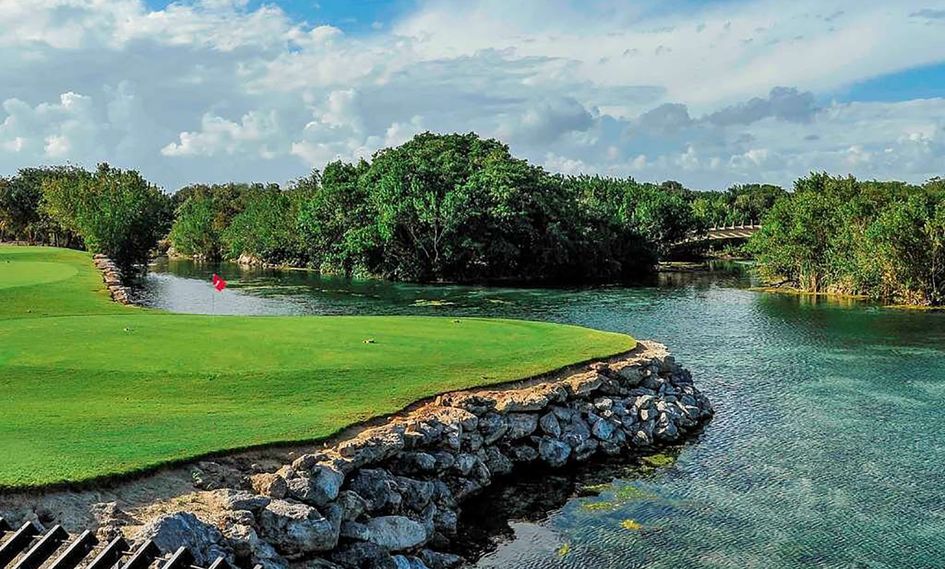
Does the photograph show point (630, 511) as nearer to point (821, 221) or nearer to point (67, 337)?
point (67, 337)

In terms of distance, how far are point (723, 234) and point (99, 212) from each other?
311ft

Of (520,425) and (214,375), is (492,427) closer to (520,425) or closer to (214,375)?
(520,425)

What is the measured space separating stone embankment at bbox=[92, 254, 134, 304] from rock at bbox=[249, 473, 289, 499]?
28.3 metres

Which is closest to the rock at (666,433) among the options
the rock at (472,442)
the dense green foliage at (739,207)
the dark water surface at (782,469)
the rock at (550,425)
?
the dark water surface at (782,469)

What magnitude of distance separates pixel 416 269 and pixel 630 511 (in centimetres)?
5676

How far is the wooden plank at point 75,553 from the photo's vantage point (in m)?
7.84

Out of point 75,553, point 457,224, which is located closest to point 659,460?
point 75,553

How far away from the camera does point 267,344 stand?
75.2 feet

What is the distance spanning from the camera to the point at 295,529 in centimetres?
1224

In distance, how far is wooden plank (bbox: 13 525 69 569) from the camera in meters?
7.87

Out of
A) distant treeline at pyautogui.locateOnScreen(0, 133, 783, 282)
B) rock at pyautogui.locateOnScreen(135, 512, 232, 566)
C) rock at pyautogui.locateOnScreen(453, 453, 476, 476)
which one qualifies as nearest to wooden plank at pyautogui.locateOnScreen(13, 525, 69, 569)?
rock at pyautogui.locateOnScreen(135, 512, 232, 566)

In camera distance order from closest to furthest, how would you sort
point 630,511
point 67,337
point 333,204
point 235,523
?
point 235,523 → point 630,511 → point 67,337 → point 333,204

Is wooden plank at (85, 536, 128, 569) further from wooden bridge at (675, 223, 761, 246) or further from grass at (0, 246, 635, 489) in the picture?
wooden bridge at (675, 223, 761, 246)

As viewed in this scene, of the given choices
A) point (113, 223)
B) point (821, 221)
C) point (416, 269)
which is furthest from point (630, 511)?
point (113, 223)
